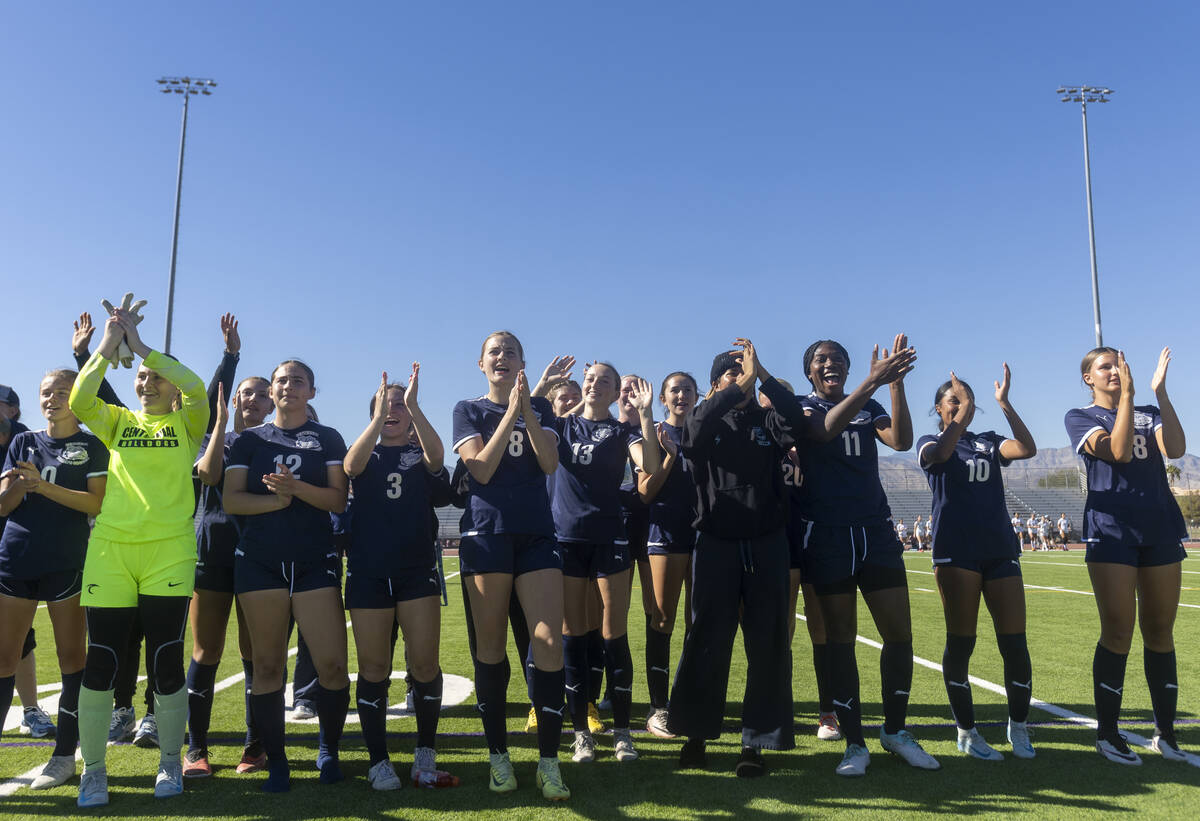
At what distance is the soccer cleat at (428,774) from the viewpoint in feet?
13.8

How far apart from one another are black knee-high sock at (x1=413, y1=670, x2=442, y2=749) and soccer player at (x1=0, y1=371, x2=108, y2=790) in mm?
1894

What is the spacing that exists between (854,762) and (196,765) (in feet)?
12.0

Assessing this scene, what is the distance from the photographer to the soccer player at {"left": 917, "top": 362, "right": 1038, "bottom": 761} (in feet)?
15.6

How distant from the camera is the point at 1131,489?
4770 mm

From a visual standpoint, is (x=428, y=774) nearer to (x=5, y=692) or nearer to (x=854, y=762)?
(x=854, y=762)

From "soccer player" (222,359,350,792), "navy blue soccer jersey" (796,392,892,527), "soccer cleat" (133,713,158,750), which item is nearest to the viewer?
"soccer player" (222,359,350,792)

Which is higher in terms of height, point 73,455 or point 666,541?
point 73,455

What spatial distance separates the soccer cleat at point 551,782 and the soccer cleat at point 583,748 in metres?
0.61

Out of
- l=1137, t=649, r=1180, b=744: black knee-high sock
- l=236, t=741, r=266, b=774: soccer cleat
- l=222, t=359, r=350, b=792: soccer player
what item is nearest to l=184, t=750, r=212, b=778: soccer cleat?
l=236, t=741, r=266, b=774: soccer cleat

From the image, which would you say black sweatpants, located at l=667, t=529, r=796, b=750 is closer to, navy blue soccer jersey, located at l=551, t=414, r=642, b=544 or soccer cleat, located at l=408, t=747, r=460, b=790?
navy blue soccer jersey, located at l=551, t=414, r=642, b=544

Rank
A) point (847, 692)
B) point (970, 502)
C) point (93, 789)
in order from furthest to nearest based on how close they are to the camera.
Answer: point (970, 502)
point (847, 692)
point (93, 789)

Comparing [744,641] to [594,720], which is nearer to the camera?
[744,641]

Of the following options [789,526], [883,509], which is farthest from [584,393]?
[883,509]

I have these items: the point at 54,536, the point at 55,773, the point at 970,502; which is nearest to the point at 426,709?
the point at 55,773
